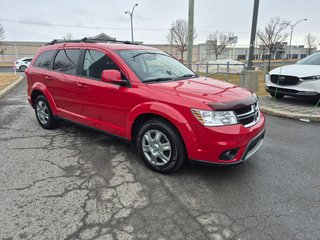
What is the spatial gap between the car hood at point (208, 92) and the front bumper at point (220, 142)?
0.29 metres

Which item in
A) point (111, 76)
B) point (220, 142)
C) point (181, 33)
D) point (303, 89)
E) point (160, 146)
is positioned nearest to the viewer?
point (220, 142)

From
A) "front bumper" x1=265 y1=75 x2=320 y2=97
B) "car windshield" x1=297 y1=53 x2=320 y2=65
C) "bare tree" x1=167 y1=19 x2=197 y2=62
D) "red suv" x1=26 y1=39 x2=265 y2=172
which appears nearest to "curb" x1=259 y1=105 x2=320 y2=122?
"front bumper" x1=265 y1=75 x2=320 y2=97

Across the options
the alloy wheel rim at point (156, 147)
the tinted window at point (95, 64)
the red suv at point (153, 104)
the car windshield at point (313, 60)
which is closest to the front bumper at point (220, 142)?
Result: the red suv at point (153, 104)

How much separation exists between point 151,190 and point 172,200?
315 mm

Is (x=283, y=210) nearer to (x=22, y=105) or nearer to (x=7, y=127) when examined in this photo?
(x=7, y=127)

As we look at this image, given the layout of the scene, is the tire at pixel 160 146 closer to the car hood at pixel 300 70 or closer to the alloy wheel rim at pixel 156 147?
the alloy wheel rim at pixel 156 147

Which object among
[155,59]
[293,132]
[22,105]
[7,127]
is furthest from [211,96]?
[22,105]

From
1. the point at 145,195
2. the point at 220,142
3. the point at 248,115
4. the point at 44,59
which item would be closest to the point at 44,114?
the point at 44,59

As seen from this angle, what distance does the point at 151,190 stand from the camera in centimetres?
288

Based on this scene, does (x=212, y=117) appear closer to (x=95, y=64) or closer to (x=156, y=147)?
(x=156, y=147)

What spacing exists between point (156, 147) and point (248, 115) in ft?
4.21

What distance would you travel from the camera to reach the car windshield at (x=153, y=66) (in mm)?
3522

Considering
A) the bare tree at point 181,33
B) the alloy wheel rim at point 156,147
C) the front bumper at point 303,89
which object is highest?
the bare tree at point 181,33

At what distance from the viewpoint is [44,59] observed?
4996mm
